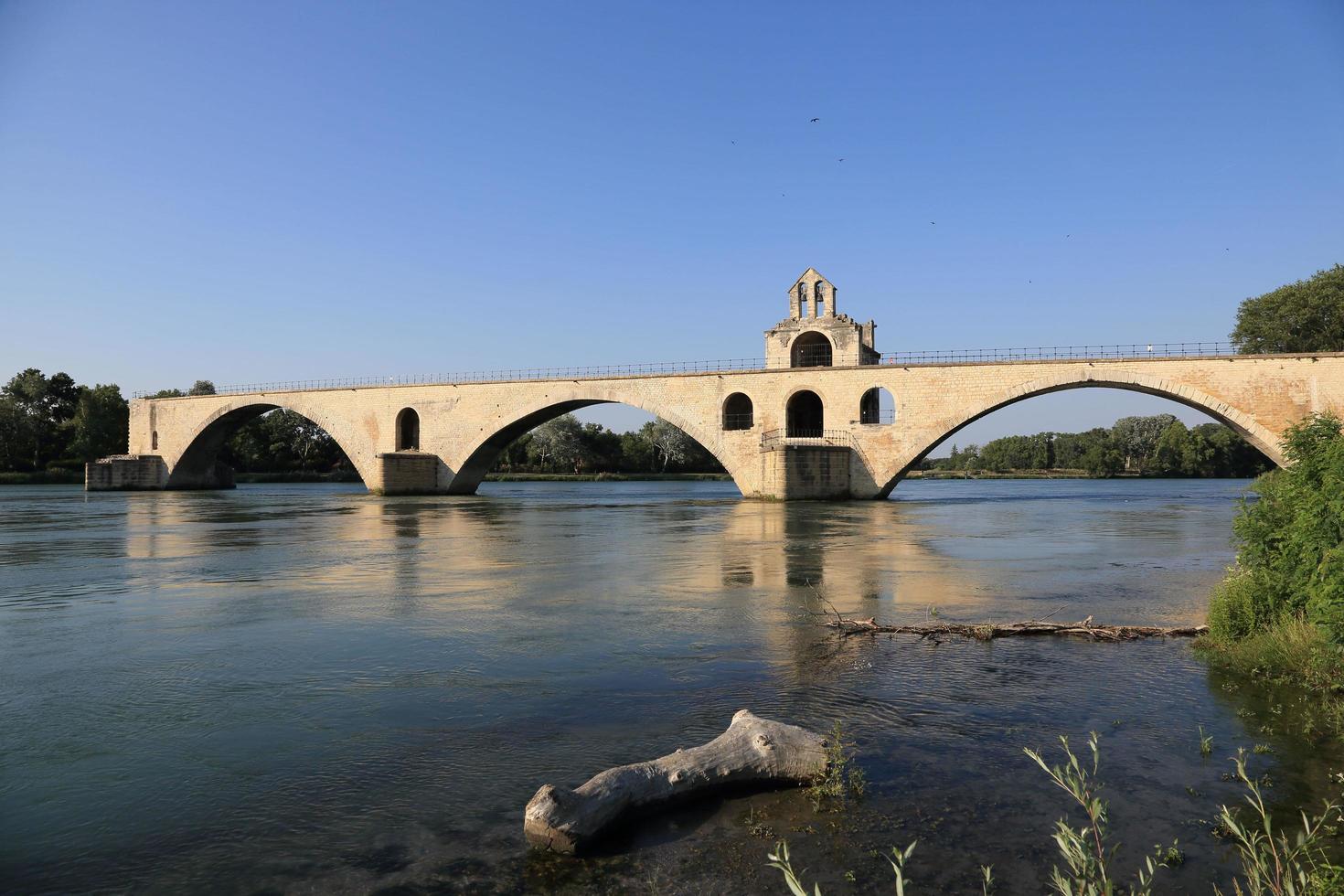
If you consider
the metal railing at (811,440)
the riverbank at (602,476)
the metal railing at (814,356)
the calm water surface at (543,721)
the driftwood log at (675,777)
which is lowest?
the calm water surface at (543,721)

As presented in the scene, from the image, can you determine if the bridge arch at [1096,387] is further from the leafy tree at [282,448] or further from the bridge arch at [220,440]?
the leafy tree at [282,448]

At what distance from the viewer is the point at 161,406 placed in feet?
236

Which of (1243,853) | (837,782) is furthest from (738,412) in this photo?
(1243,853)

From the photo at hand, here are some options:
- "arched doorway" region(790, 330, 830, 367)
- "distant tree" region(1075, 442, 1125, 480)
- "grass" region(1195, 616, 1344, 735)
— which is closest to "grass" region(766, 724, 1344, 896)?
"grass" region(1195, 616, 1344, 735)

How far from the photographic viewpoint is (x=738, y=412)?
51.7 m

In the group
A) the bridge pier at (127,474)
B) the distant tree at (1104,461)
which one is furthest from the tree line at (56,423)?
the distant tree at (1104,461)

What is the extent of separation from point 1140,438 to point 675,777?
120 meters

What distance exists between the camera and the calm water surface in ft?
14.3

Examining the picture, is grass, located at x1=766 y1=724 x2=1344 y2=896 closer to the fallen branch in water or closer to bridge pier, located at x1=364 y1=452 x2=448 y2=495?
the fallen branch in water

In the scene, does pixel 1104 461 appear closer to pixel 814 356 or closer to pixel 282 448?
pixel 814 356

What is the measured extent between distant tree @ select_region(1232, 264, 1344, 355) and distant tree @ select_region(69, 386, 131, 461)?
328 feet

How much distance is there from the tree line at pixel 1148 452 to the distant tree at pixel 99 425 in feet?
281

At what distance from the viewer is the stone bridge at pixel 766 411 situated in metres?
39.7

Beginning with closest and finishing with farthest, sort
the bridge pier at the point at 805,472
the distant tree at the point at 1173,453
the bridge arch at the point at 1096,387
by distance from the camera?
the bridge arch at the point at 1096,387 < the bridge pier at the point at 805,472 < the distant tree at the point at 1173,453
